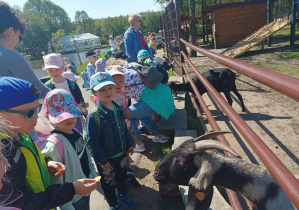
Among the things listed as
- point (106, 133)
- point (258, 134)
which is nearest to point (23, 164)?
point (106, 133)

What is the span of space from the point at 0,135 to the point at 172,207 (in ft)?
6.83

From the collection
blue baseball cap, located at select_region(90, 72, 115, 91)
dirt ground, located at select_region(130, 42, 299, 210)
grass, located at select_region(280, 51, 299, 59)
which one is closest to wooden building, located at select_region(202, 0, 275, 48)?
grass, located at select_region(280, 51, 299, 59)

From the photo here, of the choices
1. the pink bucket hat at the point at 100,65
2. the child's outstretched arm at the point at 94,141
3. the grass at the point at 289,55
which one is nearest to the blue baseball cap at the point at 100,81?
the child's outstretched arm at the point at 94,141

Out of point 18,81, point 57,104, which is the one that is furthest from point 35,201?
point 57,104

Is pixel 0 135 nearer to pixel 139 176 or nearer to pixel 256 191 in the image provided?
pixel 256 191

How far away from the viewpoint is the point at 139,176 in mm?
3195

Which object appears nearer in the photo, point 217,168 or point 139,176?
point 217,168

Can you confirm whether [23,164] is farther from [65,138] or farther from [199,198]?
[199,198]

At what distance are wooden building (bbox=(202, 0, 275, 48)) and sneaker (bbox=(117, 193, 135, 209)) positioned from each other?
578 inches

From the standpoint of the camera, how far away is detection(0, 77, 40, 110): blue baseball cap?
1.27 m

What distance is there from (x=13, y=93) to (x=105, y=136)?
3.71 feet

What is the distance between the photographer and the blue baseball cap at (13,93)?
1.27 m

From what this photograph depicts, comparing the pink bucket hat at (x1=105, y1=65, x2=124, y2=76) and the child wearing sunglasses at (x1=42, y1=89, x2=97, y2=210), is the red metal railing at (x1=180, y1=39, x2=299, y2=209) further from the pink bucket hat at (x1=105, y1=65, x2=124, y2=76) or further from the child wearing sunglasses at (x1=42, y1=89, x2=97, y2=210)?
the pink bucket hat at (x1=105, y1=65, x2=124, y2=76)

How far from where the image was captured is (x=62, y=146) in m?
1.82
